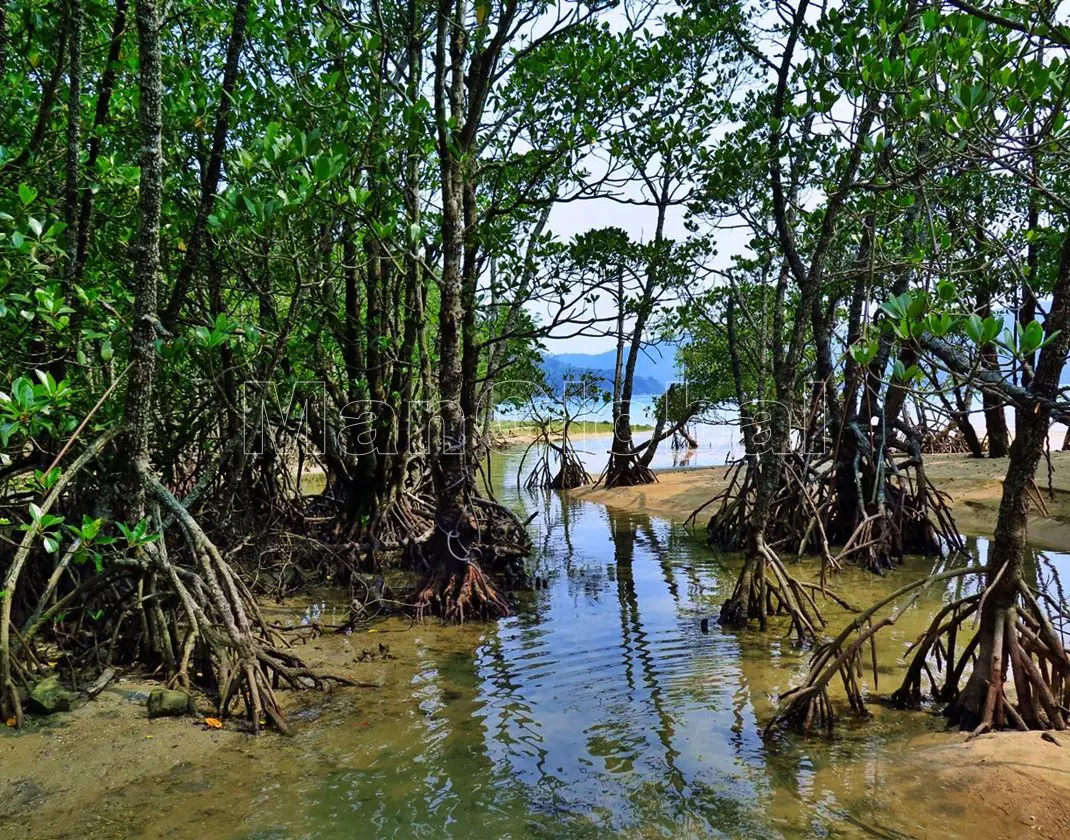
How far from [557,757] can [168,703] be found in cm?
211

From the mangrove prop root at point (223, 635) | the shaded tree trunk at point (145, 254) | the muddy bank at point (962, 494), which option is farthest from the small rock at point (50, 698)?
the muddy bank at point (962, 494)

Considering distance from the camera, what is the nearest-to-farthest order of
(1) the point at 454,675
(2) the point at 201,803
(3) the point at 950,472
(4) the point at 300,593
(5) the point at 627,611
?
(2) the point at 201,803 < (1) the point at 454,675 < (5) the point at 627,611 < (4) the point at 300,593 < (3) the point at 950,472

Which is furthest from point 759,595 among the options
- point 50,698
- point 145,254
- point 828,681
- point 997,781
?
point 145,254

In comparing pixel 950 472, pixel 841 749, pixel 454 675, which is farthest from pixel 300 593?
pixel 950 472

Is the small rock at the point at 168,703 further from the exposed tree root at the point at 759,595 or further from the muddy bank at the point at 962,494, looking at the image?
the muddy bank at the point at 962,494

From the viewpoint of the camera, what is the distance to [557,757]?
3.91 m

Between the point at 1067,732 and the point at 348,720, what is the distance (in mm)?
3601

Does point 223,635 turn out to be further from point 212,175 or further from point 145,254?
point 212,175

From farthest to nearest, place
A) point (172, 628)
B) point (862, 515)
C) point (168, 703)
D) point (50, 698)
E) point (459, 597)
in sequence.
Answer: point (862, 515) → point (459, 597) → point (172, 628) → point (168, 703) → point (50, 698)

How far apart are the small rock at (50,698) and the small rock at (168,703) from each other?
40 cm

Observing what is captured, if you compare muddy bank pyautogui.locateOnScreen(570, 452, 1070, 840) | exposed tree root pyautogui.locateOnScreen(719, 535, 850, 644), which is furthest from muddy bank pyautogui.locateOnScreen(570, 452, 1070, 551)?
muddy bank pyautogui.locateOnScreen(570, 452, 1070, 840)

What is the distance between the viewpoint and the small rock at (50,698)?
3838 millimetres

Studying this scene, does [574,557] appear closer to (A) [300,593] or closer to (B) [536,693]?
(A) [300,593]

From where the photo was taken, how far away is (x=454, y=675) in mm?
5098
